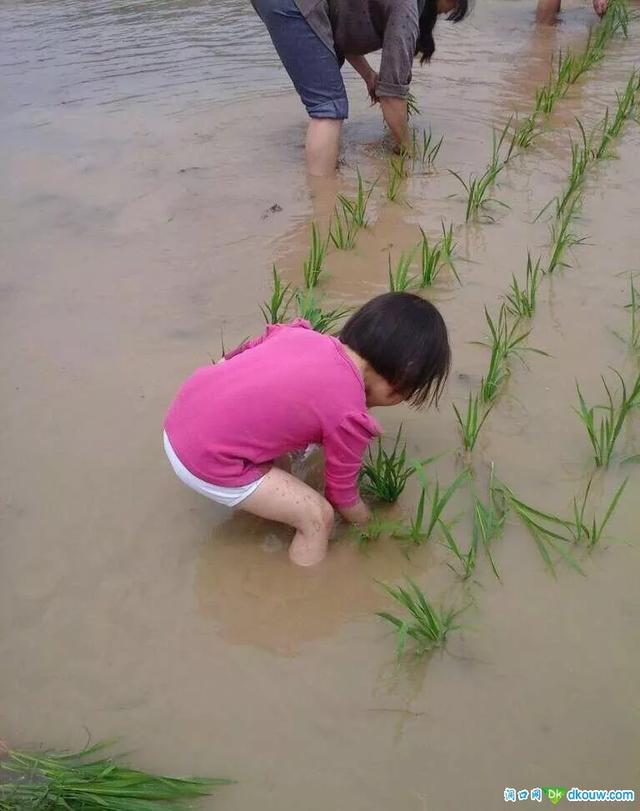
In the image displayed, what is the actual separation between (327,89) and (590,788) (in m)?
3.26

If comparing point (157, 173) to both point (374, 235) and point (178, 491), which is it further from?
point (178, 491)

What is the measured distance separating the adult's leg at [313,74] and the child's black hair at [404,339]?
222 cm

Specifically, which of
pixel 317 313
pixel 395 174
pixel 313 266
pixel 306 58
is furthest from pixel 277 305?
pixel 306 58

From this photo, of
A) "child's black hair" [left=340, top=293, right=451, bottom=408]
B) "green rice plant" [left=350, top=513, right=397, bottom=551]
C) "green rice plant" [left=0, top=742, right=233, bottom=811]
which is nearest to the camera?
"green rice plant" [left=0, top=742, right=233, bottom=811]

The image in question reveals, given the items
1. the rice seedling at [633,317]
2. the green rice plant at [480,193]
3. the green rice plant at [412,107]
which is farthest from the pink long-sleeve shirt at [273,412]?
the green rice plant at [412,107]

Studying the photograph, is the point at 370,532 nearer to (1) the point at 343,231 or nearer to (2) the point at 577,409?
(2) the point at 577,409

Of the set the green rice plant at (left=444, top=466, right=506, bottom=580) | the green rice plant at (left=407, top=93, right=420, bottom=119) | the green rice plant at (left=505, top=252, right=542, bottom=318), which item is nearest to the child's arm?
the green rice plant at (left=444, top=466, right=506, bottom=580)

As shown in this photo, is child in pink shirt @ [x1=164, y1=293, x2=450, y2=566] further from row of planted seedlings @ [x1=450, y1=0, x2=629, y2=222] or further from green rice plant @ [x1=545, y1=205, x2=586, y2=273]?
row of planted seedlings @ [x1=450, y1=0, x2=629, y2=222]

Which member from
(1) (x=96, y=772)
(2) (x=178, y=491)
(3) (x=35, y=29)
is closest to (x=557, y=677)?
(1) (x=96, y=772)

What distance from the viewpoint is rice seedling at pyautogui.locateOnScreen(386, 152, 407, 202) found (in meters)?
3.78

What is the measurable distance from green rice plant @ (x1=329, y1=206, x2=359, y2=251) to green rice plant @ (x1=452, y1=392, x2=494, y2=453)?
1.17 meters

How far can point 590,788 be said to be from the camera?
157 cm

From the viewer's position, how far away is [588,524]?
2.11m

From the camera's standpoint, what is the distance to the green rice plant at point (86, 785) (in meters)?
1.49
